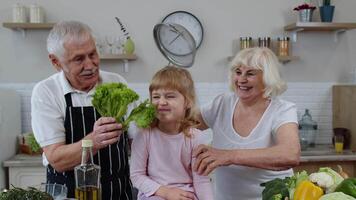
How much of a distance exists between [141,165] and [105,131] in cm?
39

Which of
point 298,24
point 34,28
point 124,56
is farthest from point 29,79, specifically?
point 298,24

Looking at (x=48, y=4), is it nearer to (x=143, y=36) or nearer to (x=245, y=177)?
(x=143, y=36)

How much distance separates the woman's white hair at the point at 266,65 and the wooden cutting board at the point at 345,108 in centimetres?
250

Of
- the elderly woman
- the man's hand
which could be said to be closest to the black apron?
the man's hand

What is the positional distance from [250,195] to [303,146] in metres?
2.45

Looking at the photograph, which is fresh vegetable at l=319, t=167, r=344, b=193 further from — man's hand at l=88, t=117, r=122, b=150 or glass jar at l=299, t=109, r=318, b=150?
glass jar at l=299, t=109, r=318, b=150

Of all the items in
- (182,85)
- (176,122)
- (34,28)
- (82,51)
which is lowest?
(176,122)

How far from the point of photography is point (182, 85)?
1.87 meters

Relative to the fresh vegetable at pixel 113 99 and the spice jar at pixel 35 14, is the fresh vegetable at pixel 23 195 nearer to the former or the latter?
the fresh vegetable at pixel 113 99

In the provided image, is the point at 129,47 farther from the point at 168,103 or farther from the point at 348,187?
the point at 348,187

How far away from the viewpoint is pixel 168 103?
6.07 ft

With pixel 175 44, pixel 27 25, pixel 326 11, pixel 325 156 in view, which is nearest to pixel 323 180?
pixel 175 44

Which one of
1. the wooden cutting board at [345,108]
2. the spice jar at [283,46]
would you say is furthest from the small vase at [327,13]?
the wooden cutting board at [345,108]

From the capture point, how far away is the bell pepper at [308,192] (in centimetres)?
133
